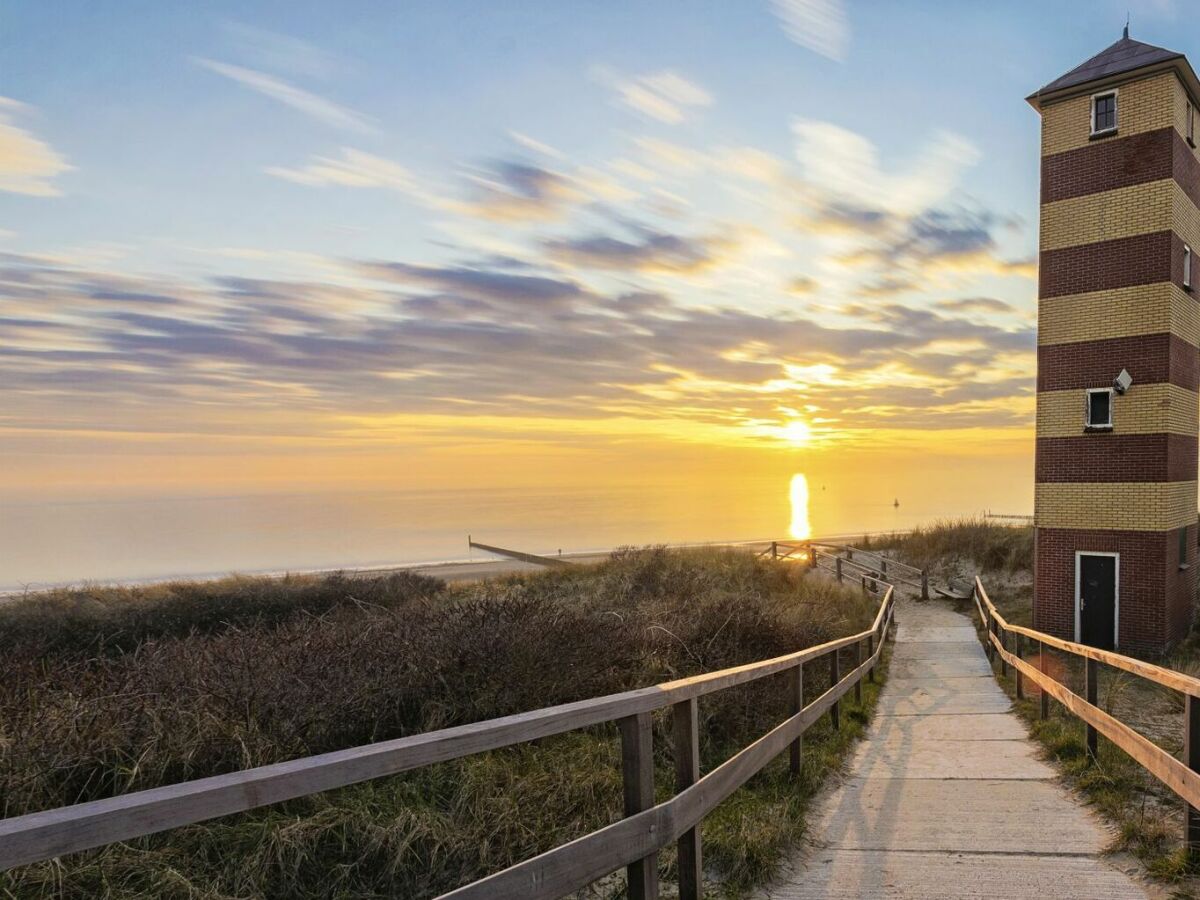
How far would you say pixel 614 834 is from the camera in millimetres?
3158

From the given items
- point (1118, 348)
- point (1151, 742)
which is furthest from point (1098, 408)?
point (1151, 742)

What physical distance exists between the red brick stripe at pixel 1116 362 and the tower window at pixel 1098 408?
181 millimetres

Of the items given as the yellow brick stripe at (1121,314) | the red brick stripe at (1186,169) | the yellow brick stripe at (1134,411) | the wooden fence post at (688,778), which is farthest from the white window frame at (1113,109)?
the wooden fence post at (688,778)

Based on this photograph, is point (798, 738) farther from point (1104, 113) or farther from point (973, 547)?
point (973, 547)

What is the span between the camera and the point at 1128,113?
57.8 feet

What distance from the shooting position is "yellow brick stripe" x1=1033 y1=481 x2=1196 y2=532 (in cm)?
1725

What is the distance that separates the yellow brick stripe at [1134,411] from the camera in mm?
17078

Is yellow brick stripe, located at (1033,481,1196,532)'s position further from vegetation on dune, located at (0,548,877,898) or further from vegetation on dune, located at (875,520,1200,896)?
vegetation on dune, located at (0,548,877,898)

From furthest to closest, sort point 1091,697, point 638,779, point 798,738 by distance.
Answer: point 1091,697, point 798,738, point 638,779

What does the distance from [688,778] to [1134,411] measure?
58.2ft

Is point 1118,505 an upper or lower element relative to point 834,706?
upper

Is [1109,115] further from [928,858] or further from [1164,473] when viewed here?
[928,858]

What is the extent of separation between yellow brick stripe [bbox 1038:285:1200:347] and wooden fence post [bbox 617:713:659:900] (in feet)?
60.2

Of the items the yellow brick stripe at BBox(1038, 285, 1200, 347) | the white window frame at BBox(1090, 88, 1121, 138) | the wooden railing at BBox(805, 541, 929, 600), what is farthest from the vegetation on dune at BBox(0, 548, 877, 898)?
the wooden railing at BBox(805, 541, 929, 600)
